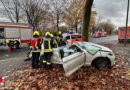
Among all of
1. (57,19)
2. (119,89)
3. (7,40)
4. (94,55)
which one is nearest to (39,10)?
(57,19)

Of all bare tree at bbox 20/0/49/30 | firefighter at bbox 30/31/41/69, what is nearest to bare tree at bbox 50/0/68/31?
bare tree at bbox 20/0/49/30

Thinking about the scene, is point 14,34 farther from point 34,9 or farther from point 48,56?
point 34,9

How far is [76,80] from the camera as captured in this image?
305 centimetres

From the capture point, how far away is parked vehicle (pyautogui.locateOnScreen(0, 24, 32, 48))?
8.53 metres

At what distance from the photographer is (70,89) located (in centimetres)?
262

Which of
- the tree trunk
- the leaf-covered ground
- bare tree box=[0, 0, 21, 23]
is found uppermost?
bare tree box=[0, 0, 21, 23]

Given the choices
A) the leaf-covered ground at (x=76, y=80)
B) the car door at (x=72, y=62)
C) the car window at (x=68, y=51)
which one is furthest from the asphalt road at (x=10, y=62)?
the car door at (x=72, y=62)

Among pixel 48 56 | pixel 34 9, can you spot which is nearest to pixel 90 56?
pixel 48 56

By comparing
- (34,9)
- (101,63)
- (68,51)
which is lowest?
(101,63)

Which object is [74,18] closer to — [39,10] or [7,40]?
[39,10]

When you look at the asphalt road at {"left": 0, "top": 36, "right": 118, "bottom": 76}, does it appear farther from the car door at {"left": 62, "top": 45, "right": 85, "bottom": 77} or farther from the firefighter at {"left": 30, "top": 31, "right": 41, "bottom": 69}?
the car door at {"left": 62, "top": 45, "right": 85, "bottom": 77}

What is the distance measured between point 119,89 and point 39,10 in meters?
17.6

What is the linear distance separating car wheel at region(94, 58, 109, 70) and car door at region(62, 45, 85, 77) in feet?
2.48

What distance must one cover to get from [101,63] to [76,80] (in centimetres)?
146
